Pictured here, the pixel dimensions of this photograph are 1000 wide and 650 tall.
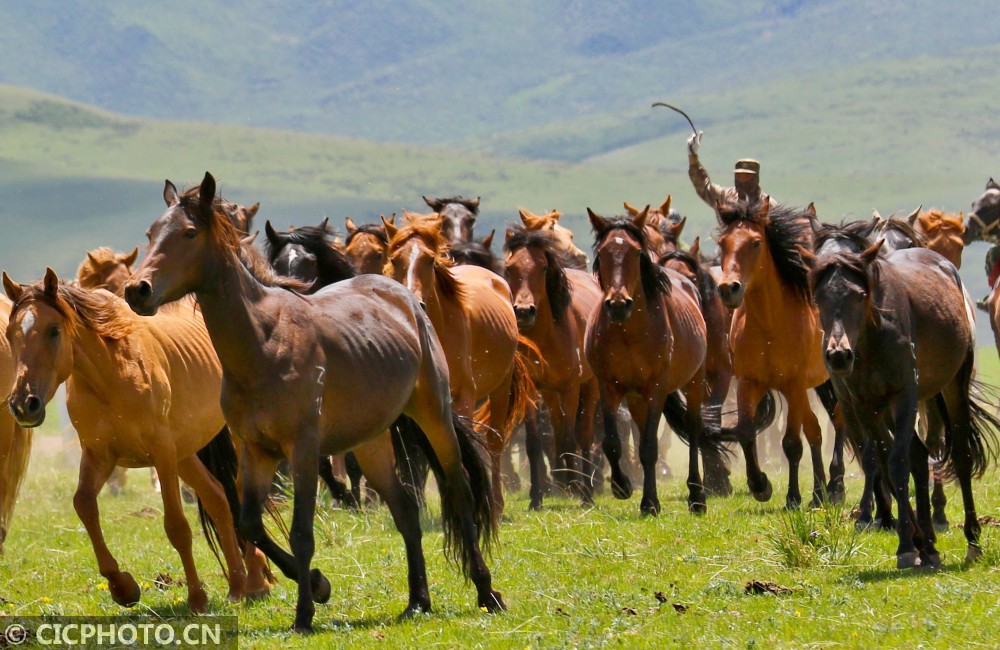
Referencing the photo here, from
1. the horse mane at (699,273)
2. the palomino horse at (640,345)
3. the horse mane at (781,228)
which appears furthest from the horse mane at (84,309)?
the horse mane at (699,273)

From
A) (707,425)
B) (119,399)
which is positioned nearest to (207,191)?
(119,399)

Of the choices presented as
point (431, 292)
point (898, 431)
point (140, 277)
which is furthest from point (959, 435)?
point (140, 277)

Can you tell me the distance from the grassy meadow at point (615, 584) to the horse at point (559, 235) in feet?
11.7

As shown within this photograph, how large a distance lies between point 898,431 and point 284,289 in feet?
11.3

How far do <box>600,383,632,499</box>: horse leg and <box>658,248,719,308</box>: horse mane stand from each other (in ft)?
8.10

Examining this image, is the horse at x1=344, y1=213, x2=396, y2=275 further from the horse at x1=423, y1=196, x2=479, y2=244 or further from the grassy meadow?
the grassy meadow

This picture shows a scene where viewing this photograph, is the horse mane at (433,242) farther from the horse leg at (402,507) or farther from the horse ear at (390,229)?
the horse leg at (402,507)

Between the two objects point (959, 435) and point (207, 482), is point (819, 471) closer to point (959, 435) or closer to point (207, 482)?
point (959, 435)

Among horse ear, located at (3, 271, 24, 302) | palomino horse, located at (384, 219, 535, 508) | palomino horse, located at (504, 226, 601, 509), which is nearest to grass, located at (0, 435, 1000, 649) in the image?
palomino horse, located at (384, 219, 535, 508)

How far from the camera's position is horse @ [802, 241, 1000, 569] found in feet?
27.5

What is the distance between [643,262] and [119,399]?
5189mm

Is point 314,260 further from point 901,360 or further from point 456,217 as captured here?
point 901,360

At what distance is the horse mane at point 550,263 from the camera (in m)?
13.5

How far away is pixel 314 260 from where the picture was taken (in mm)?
11359
